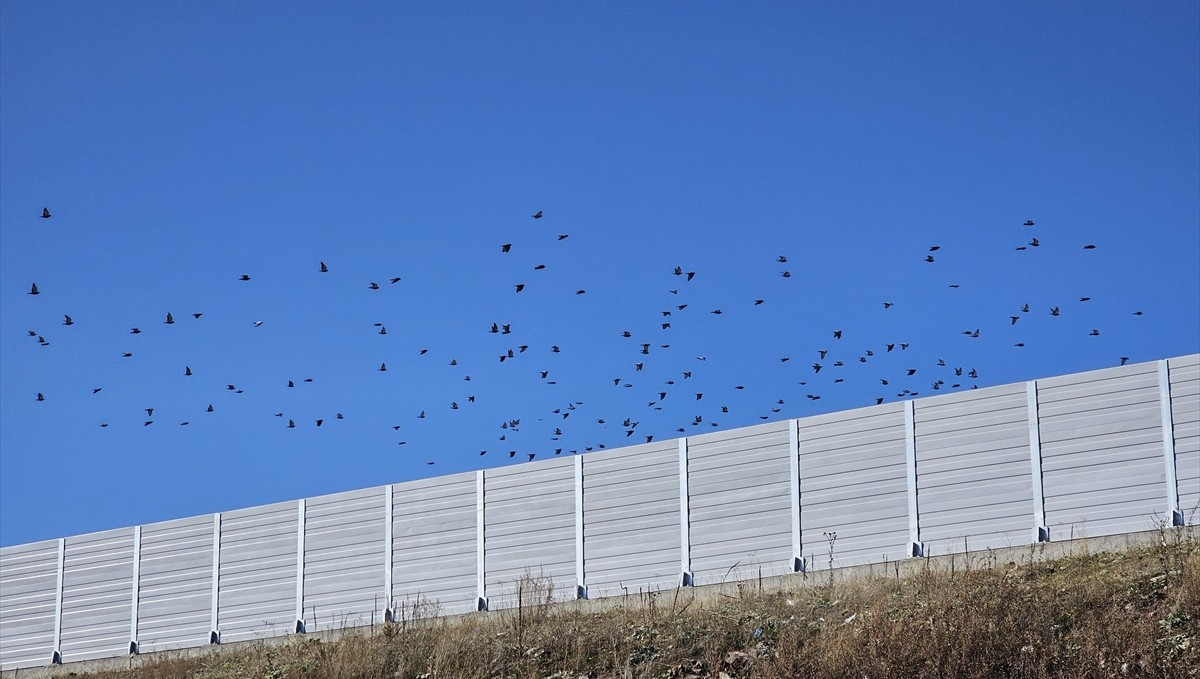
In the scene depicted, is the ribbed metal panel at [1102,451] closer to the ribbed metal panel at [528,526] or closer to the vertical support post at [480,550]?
the ribbed metal panel at [528,526]

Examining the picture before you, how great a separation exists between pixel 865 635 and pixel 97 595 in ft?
76.9

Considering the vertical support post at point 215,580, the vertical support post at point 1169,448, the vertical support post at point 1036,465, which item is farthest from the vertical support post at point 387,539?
the vertical support post at point 1169,448

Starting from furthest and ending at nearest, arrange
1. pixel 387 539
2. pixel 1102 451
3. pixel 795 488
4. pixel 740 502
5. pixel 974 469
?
pixel 387 539 < pixel 740 502 < pixel 795 488 < pixel 974 469 < pixel 1102 451

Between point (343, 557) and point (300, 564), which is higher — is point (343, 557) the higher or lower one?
the higher one

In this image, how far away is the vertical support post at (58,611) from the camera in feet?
107

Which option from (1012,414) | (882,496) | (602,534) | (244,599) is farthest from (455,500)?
(1012,414)

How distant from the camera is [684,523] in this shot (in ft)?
80.6

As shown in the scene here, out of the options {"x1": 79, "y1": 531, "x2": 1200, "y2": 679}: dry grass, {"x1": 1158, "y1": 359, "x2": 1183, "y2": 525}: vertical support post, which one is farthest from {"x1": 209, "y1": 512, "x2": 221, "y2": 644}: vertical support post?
{"x1": 1158, "y1": 359, "x2": 1183, "y2": 525}: vertical support post

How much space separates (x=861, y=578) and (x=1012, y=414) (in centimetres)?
403

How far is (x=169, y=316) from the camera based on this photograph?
2298cm

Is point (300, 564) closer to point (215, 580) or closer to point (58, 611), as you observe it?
point (215, 580)

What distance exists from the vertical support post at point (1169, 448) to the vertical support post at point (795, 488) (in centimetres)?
564

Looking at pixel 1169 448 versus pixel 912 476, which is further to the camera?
pixel 912 476

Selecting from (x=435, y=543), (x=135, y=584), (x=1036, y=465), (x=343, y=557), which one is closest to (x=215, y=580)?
(x=135, y=584)
